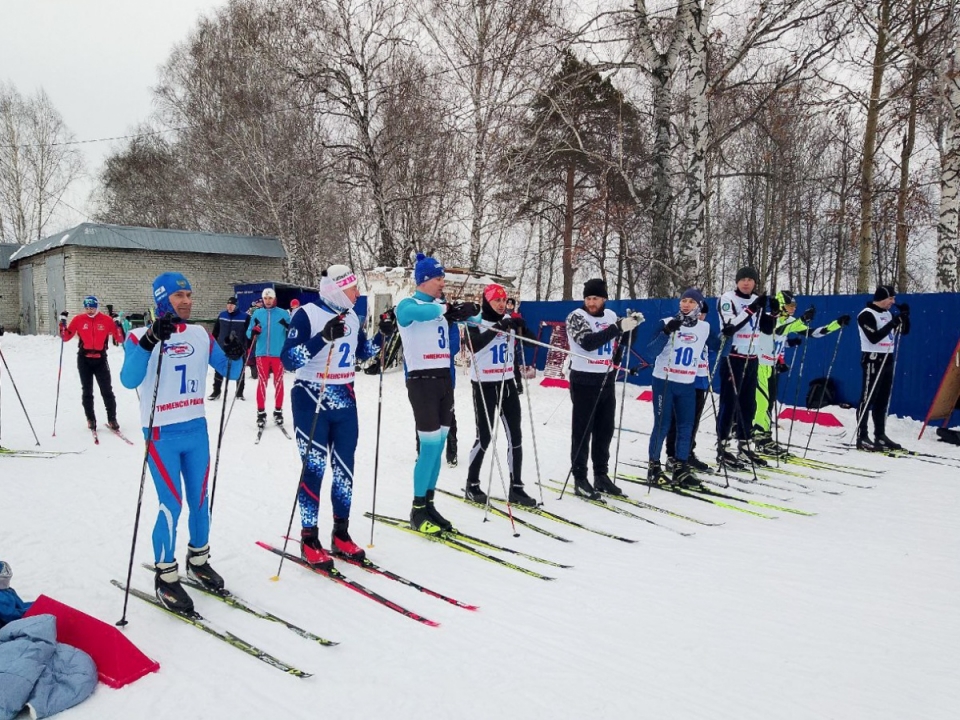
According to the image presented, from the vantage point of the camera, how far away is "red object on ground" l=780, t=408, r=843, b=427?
28.7 feet

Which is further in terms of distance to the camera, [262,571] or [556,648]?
[262,571]

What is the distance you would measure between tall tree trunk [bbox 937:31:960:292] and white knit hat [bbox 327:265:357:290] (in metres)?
10.3

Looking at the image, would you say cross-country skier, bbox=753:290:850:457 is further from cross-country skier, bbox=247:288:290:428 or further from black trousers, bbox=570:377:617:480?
cross-country skier, bbox=247:288:290:428

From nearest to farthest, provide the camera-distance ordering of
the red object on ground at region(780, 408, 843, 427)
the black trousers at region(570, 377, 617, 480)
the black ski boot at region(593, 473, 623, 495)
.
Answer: the black trousers at region(570, 377, 617, 480), the black ski boot at region(593, 473, 623, 495), the red object on ground at region(780, 408, 843, 427)

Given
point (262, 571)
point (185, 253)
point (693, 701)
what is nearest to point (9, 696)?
point (262, 571)

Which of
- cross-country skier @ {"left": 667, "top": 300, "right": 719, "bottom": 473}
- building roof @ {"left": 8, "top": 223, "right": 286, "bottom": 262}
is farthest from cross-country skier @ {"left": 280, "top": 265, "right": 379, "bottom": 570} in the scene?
building roof @ {"left": 8, "top": 223, "right": 286, "bottom": 262}

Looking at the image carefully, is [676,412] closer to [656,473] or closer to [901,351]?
[656,473]

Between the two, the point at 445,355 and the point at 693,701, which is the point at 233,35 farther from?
the point at 693,701

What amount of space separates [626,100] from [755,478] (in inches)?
383

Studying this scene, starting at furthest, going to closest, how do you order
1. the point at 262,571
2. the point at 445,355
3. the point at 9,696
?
the point at 445,355
the point at 262,571
the point at 9,696

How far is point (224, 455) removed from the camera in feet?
24.0

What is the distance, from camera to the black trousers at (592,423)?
5.57 metres

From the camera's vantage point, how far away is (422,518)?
4.70m

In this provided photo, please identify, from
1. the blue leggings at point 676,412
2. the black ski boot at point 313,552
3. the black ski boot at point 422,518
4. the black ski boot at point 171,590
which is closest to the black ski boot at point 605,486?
the blue leggings at point 676,412
